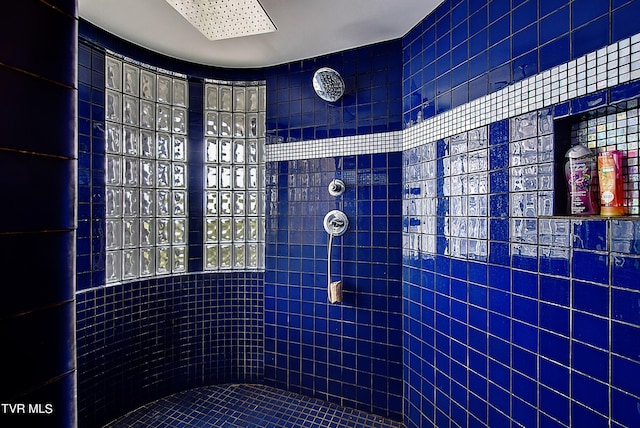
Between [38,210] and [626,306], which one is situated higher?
[38,210]

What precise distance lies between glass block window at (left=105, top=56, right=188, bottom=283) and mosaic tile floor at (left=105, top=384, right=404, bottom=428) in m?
0.88

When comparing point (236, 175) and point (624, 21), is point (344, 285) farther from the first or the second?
point (624, 21)

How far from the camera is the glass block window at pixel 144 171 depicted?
7.38 ft

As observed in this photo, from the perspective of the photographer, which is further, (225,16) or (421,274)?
(421,274)

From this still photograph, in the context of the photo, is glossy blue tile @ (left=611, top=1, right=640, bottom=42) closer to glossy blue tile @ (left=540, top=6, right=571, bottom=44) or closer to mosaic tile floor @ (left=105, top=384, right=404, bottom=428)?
glossy blue tile @ (left=540, top=6, right=571, bottom=44)

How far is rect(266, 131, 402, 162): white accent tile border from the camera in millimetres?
2232

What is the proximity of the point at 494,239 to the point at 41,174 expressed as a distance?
1586 mm

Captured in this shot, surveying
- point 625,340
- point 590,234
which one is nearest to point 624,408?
point 625,340

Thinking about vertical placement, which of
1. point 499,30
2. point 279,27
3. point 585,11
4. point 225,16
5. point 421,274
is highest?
point 279,27

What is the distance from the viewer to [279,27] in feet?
6.79

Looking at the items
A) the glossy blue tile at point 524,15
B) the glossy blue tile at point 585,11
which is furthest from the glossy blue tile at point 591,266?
the glossy blue tile at point 524,15

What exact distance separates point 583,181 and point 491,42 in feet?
2.43

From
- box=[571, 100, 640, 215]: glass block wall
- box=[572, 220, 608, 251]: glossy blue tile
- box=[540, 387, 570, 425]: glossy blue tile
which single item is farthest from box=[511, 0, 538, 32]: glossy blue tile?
box=[540, 387, 570, 425]: glossy blue tile

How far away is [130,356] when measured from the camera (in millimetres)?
2299
